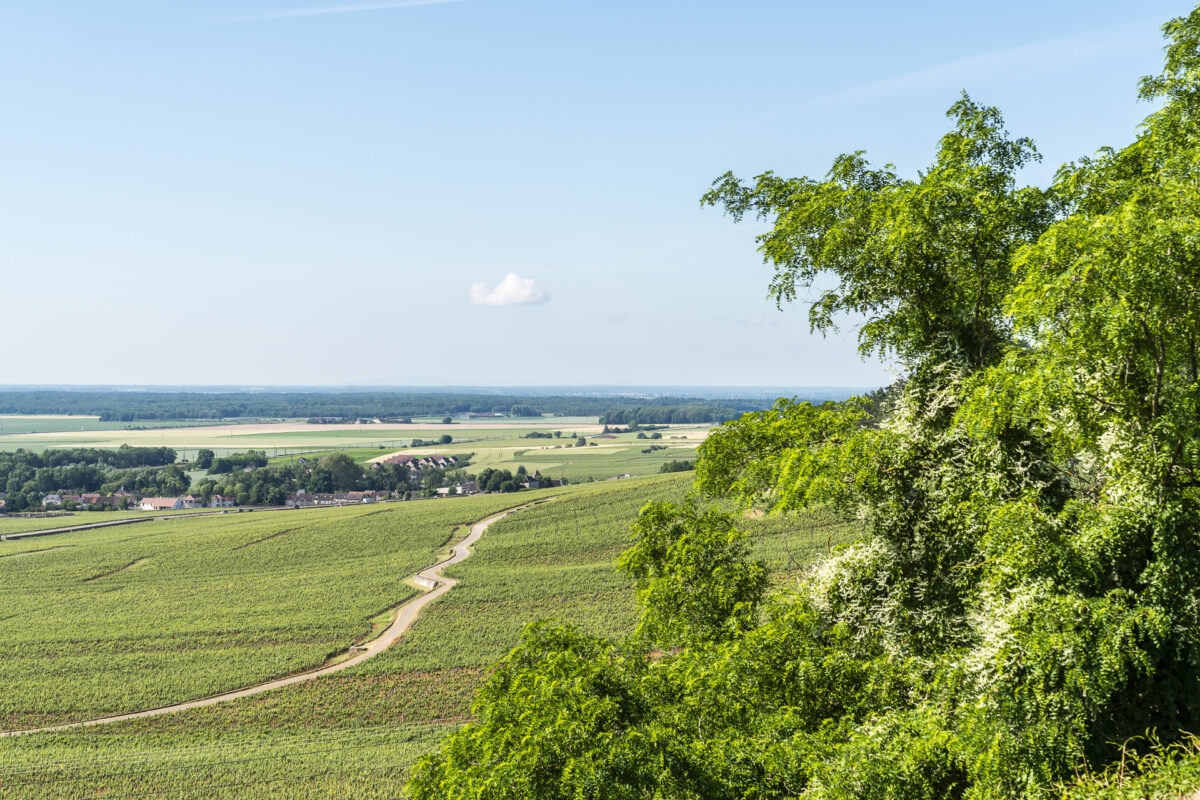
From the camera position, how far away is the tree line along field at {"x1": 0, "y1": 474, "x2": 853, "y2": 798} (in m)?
31.2

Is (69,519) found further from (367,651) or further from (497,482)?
(367,651)

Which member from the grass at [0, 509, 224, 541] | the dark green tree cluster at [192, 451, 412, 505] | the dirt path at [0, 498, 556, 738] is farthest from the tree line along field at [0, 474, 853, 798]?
the dark green tree cluster at [192, 451, 412, 505]

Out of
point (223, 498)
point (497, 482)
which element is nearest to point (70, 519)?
point (223, 498)

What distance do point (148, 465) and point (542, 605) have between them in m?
153

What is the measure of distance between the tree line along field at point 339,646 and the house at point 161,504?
33292 mm

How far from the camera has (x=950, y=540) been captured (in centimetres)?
1027

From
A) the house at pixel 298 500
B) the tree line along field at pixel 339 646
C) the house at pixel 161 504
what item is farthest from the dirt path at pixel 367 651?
the house at pixel 161 504

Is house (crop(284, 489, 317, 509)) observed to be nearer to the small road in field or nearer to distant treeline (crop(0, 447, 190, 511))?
the small road in field

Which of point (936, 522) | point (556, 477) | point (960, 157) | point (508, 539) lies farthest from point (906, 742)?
point (556, 477)

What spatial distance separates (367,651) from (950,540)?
47221mm

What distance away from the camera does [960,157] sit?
1058 cm

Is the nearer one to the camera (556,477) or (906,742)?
(906,742)

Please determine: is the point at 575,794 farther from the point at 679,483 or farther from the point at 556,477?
the point at 556,477

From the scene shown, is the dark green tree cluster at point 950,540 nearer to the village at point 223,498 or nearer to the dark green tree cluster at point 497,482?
the dark green tree cluster at point 497,482
